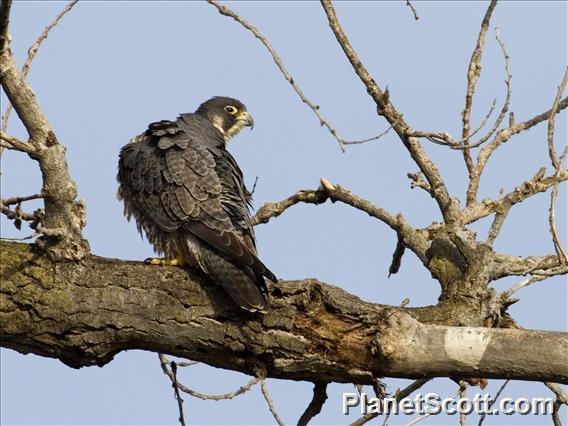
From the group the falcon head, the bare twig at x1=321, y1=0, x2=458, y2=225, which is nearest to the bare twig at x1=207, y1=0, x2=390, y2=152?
the bare twig at x1=321, y1=0, x2=458, y2=225

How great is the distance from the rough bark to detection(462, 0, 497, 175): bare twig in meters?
1.08

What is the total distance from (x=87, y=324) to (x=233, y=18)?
1.71m

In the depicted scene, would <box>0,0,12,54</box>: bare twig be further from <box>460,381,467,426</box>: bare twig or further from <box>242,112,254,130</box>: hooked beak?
<box>242,112,254,130</box>: hooked beak

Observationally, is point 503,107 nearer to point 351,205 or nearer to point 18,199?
point 351,205

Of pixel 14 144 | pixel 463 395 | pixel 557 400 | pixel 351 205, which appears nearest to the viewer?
pixel 14 144

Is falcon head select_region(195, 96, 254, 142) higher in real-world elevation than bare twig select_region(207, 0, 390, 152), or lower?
higher

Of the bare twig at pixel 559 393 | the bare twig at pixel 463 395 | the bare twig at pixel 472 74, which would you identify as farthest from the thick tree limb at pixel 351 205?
the bare twig at pixel 559 393

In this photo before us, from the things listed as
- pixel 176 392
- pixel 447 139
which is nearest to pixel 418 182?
pixel 447 139

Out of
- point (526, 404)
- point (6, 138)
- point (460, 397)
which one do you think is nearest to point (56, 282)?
point (6, 138)

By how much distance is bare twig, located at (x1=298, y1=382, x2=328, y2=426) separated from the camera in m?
3.41

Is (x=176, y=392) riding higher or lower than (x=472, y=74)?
lower

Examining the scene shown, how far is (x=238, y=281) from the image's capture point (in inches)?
140

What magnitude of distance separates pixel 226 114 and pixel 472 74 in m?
2.65

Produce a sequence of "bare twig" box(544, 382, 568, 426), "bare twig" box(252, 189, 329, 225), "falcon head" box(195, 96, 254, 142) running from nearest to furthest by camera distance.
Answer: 1. "bare twig" box(544, 382, 568, 426)
2. "bare twig" box(252, 189, 329, 225)
3. "falcon head" box(195, 96, 254, 142)
